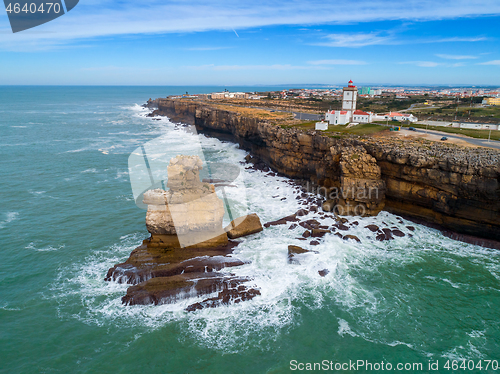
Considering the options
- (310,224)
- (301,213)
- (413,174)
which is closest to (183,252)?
(310,224)

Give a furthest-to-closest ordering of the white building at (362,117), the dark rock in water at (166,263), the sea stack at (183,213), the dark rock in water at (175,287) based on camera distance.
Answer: the white building at (362,117)
the sea stack at (183,213)
the dark rock in water at (166,263)
the dark rock in water at (175,287)

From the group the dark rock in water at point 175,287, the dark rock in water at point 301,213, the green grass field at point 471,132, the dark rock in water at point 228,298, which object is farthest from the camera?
the green grass field at point 471,132

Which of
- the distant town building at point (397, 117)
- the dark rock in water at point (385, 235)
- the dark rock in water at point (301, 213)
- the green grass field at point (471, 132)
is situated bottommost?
the dark rock in water at point (385, 235)

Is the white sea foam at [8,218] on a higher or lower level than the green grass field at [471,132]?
lower

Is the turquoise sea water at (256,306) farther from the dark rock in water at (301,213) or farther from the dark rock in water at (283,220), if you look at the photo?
the dark rock in water at (301,213)

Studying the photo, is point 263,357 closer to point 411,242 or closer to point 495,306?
point 495,306

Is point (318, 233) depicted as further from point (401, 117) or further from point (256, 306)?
point (401, 117)

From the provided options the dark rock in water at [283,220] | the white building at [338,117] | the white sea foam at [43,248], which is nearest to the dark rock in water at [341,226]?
the dark rock in water at [283,220]
